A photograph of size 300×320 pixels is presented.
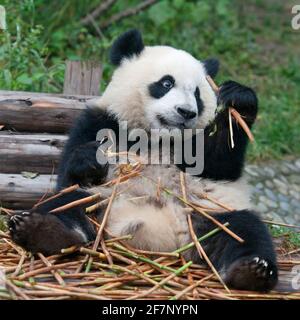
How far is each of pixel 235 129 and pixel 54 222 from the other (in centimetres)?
118

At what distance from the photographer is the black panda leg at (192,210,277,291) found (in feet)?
11.8

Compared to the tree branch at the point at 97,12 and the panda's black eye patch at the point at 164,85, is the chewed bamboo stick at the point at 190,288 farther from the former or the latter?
the tree branch at the point at 97,12

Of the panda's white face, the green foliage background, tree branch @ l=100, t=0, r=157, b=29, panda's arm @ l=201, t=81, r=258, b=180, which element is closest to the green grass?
panda's arm @ l=201, t=81, r=258, b=180

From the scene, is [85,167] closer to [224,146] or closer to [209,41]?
[224,146]

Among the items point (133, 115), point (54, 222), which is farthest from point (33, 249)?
point (133, 115)

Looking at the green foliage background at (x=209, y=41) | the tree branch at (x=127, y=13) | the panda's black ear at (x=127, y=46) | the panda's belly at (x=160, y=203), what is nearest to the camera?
the panda's belly at (x=160, y=203)

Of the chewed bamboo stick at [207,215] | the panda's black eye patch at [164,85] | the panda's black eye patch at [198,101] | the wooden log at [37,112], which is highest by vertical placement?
the panda's black eye patch at [164,85]

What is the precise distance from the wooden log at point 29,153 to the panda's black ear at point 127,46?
0.84 metres

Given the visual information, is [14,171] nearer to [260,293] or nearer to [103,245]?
[103,245]

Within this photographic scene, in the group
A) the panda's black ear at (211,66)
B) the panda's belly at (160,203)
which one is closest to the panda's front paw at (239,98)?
the panda's belly at (160,203)

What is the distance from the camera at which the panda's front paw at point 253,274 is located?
11.8ft

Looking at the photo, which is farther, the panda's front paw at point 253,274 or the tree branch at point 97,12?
the tree branch at point 97,12

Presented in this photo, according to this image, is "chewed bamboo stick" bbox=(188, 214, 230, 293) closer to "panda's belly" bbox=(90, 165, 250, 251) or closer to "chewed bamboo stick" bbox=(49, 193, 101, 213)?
"panda's belly" bbox=(90, 165, 250, 251)

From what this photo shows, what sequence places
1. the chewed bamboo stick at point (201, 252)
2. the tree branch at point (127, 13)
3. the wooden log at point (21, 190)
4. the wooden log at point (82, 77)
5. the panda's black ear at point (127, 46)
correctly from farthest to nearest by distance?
the tree branch at point (127, 13) → the wooden log at point (82, 77) → the wooden log at point (21, 190) → the panda's black ear at point (127, 46) → the chewed bamboo stick at point (201, 252)
